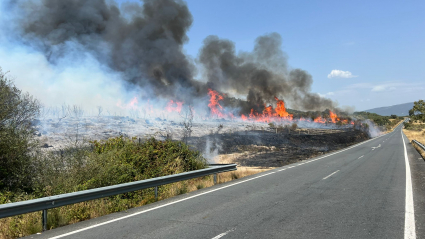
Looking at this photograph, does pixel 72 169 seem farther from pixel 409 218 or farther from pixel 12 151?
pixel 409 218

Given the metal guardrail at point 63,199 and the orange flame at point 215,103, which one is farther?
the orange flame at point 215,103

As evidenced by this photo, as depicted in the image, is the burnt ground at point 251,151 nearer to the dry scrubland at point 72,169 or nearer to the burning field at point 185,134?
the burning field at point 185,134

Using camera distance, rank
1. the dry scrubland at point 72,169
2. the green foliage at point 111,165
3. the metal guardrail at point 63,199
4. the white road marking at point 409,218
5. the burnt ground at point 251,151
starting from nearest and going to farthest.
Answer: the white road marking at point 409,218 < the metal guardrail at point 63,199 < the dry scrubland at point 72,169 < the green foliage at point 111,165 < the burnt ground at point 251,151

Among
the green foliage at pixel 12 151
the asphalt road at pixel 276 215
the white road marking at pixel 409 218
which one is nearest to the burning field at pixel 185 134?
the green foliage at pixel 12 151

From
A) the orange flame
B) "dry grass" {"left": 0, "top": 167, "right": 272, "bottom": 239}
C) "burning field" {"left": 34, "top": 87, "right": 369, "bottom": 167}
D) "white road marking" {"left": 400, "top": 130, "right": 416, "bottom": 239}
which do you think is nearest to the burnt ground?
"burning field" {"left": 34, "top": 87, "right": 369, "bottom": 167}

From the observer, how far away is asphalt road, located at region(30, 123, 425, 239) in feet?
15.7

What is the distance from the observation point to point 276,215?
580 cm

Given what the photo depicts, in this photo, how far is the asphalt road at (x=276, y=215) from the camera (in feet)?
15.7

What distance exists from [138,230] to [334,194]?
17.6ft

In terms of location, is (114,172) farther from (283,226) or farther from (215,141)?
(215,141)

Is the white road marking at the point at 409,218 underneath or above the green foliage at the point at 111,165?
underneath

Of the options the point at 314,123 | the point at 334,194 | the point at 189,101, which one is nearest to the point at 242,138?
the point at 189,101

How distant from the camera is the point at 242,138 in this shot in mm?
33812

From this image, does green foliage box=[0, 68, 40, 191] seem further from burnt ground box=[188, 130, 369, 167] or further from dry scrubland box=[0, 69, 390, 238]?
burnt ground box=[188, 130, 369, 167]
